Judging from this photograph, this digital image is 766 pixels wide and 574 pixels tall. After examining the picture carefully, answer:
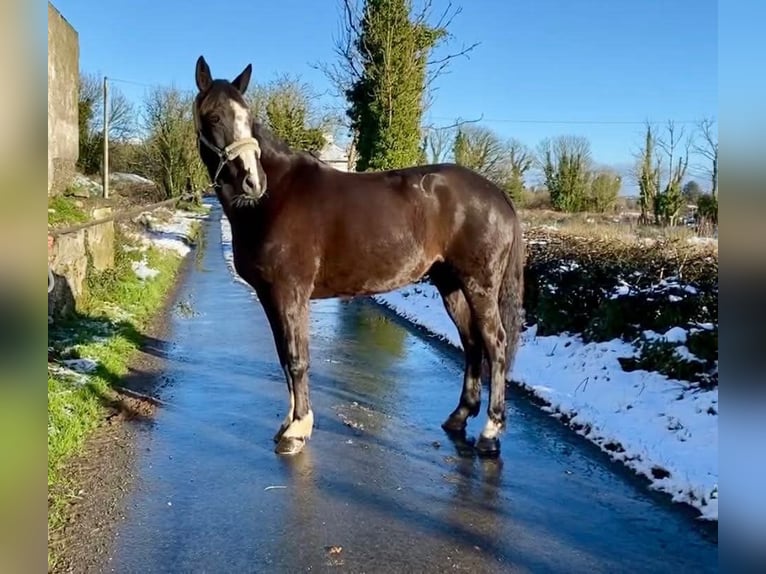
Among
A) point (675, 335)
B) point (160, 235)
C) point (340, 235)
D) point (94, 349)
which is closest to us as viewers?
point (340, 235)

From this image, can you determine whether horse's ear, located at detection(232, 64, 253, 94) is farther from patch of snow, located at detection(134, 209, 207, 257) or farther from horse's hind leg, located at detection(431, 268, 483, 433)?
patch of snow, located at detection(134, 209, 207, 257)

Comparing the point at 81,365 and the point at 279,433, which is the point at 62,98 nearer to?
the point at 81,365

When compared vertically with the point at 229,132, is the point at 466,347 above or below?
below

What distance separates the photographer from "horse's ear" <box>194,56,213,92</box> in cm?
411

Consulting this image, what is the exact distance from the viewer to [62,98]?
15.1 meters

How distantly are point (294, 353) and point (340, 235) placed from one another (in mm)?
892

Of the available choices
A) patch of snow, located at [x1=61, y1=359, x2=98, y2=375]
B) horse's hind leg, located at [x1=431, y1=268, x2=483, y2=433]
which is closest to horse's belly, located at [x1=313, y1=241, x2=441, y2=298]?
horse's hind leg, located at [x1=431, y1=268, x2=483, y2=433]

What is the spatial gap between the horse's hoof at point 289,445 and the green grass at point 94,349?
126cm

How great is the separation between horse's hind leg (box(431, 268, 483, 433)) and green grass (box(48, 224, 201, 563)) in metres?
2.61

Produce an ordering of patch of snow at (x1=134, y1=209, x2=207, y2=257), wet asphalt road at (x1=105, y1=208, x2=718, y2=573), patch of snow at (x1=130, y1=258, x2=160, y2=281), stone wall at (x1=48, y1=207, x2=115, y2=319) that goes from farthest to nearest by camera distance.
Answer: patch of snow at (x1=134, y1=209, x2=207, y2=257) → patch of snow at (x1=130, y1=258, x2=160, y2=281) → stone wall at (x1=48, y1=207, x2=115, y2=319) → wet asphalt road at (x1=105, y1=208, x2=718, y2=573)

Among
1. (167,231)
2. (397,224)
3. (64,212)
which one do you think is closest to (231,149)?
(397,224)

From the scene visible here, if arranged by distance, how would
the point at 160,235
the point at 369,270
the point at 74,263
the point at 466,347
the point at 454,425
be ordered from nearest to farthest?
the point at 369,270, the point at 454,425, the point at 466,347, the point at 74,263, the point at 160,235

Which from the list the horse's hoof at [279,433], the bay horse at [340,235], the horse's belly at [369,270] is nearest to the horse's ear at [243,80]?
the bay horse at [340,235]

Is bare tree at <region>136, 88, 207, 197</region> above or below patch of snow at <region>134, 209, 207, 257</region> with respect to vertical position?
above
